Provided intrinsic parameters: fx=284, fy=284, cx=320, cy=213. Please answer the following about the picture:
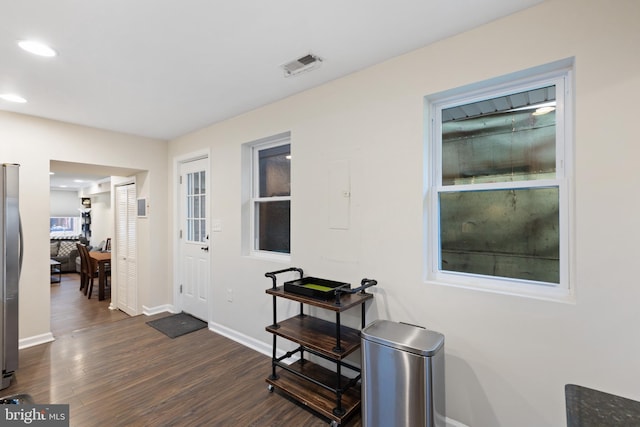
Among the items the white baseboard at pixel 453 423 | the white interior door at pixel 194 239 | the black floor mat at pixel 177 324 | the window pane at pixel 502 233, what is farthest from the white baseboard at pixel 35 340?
the window pane at pixel 502 233

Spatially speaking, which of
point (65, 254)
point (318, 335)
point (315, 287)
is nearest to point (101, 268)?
point (65, 254)

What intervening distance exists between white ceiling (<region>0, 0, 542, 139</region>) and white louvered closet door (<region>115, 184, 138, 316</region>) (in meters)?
1.89

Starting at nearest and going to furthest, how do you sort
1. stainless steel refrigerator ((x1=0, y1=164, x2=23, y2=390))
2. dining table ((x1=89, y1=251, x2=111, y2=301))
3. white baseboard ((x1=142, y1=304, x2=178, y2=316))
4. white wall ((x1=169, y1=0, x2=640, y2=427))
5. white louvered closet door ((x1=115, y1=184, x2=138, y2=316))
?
white wall ((x1=169, y1=0, x2=640, y2=427)) → stainless steel refrigerator ((x1=0, y1=164, x2=23, y2=390)) → white baseboard ((x1=142, y1=304, x2=178, y2=316)) → white louvered closet door ((x1=115, y1=184, x2=138, y2=316)) → dining table ((x1=89, y1=251, x2=111, y2=301))

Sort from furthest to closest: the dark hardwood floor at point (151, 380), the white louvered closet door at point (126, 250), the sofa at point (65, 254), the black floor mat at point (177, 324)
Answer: the sofa at point (65, 254), the white louvered closet door at point (126, 250), the black floor mat at point (177, 324), the dark hardwood floor at point (151, 380)

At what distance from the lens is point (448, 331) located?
1.78 meters

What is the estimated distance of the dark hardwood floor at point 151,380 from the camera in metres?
2.00

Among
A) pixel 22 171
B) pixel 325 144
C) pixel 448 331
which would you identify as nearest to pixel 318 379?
pixel 448 331

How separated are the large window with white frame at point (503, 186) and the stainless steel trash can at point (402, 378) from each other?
Answer: 52 cm

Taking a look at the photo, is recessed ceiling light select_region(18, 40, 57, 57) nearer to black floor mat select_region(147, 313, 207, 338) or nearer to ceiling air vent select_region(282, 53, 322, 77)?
ceiling air vent select_region(282, 53, 322, 77)

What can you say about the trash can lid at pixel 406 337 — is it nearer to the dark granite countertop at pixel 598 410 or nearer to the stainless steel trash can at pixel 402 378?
the stainless steel trash can at pixel 402 378

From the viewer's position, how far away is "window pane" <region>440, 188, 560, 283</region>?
1.67 m

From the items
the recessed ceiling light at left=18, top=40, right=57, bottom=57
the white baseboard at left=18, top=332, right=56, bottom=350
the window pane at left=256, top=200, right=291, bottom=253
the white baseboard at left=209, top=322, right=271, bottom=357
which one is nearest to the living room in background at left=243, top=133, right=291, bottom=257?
the window pane at left=256, top=200, right=291, bottom=253

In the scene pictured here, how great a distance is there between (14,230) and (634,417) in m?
3.94

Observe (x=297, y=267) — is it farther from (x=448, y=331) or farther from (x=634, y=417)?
(x=634, y=417)
